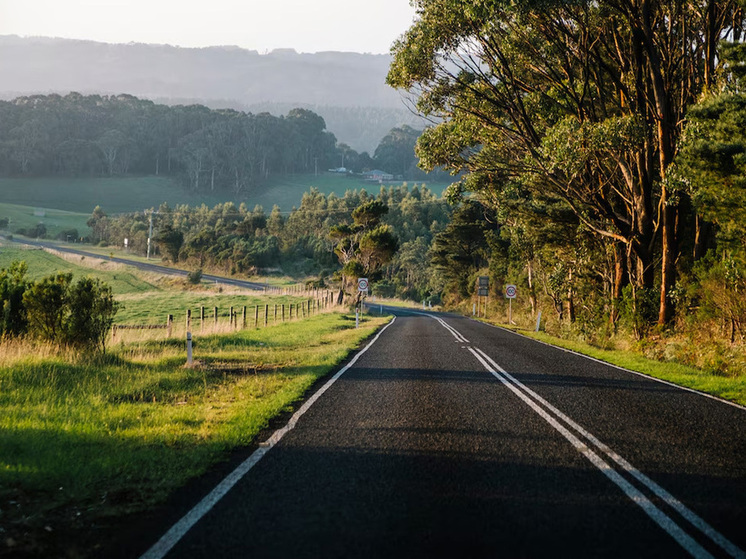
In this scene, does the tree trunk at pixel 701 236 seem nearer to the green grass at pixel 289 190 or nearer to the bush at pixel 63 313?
the bush at pixel 63 313

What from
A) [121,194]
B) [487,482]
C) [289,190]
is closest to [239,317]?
[487,482]

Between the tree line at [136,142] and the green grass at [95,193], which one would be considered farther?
the tree line at [136,142]

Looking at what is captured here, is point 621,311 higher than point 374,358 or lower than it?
higher

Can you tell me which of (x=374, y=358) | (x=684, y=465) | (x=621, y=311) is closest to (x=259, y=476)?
(x=684, y=465)

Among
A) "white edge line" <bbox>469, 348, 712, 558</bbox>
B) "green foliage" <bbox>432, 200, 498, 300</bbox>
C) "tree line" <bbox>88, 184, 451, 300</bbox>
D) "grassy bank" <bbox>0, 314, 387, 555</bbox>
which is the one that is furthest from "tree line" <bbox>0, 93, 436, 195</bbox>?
"white edge line" <bbox>469, 348, 712, 558</bbox>

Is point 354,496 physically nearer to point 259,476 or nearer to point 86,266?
point 259,476

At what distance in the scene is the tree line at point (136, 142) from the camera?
6900 inches

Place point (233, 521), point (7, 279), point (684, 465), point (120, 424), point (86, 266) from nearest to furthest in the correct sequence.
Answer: point (233, 521) < point (684, 465) < point (120, 424) < point (7, 279) < point (86, 266)

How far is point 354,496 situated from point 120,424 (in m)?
4.08

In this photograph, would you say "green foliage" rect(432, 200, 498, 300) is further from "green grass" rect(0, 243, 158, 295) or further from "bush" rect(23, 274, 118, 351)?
"bush" rect(23, 274, 118, 351)

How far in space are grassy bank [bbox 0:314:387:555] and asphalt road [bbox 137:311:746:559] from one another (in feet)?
2.53

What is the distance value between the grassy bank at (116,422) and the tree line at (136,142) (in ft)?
570

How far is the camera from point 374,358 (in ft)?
51.9

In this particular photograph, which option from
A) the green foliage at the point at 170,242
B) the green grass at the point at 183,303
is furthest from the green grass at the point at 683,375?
the green foliage at the point at 170,242
